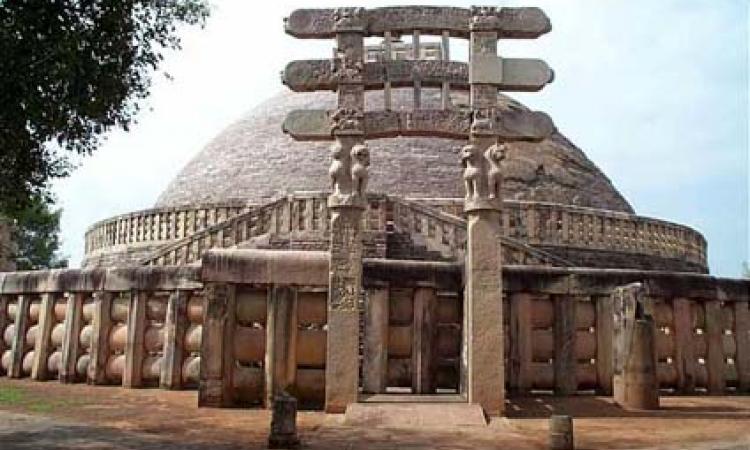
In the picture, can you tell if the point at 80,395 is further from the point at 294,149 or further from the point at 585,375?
the point at 294,149

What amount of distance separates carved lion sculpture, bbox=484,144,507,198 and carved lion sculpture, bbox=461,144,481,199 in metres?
0.13

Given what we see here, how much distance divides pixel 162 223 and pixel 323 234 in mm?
8033

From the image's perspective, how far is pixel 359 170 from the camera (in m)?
8.88

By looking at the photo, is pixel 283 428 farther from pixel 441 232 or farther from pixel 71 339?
pixel 441 232

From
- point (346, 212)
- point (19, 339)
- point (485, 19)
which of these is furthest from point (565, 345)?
point (19, 339)

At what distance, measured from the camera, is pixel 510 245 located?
1775 cm

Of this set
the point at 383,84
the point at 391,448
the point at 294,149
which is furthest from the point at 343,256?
the point at 294,149

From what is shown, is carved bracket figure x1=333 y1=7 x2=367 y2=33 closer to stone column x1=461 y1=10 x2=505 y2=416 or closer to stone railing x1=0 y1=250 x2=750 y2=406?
stone column x1=461 y1=10 x2=505 y2=416

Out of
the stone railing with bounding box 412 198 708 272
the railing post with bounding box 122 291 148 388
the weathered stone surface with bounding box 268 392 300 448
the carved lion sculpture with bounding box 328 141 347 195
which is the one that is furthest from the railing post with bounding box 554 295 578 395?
the stone railing with bounding box 412 198 708 272

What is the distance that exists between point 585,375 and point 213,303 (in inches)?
195

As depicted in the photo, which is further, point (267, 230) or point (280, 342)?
point (267, 230)

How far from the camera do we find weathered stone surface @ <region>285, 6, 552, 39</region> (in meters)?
9.36

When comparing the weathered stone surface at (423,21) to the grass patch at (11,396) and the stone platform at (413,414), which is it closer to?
the stone platform at (413,414)

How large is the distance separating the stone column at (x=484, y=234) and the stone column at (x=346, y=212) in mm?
1232
